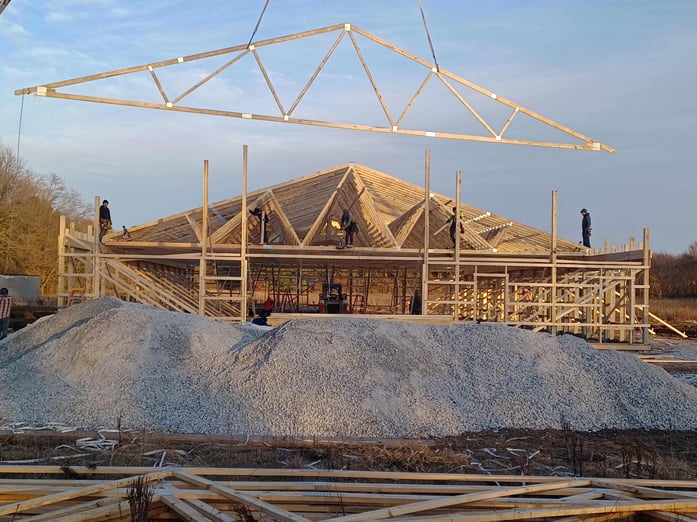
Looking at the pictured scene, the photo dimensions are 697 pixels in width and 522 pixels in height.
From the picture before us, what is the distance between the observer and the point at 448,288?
27.0 metres

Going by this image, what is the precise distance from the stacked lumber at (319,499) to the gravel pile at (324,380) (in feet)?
9.00

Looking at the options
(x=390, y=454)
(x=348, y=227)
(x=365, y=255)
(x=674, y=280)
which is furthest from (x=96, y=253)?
(x=674, y=280)

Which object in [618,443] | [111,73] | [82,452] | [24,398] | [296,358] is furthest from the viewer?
[111,73]

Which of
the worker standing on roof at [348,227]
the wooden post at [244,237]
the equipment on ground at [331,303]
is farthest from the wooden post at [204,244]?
the equipment on ground at [331,303]

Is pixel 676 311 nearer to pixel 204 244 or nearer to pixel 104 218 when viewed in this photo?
pixel 204 244

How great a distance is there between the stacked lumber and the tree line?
34866 millimetres

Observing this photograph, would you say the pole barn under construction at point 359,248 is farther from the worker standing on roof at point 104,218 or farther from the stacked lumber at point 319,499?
the stacked lumber at point 319,499

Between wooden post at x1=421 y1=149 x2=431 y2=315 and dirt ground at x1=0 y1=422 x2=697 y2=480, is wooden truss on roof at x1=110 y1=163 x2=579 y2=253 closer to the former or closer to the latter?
wooden post at x1=421 y1=149 x2=431 y2=315

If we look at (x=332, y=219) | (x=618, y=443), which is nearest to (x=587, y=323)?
(x=332, y=219)

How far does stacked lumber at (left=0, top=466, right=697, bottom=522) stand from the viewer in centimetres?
472

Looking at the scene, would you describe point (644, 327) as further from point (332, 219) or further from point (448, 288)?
point (332, 219)

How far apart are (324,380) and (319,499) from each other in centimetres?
422

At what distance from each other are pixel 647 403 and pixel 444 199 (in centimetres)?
1343

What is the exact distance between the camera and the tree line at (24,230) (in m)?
37.3
